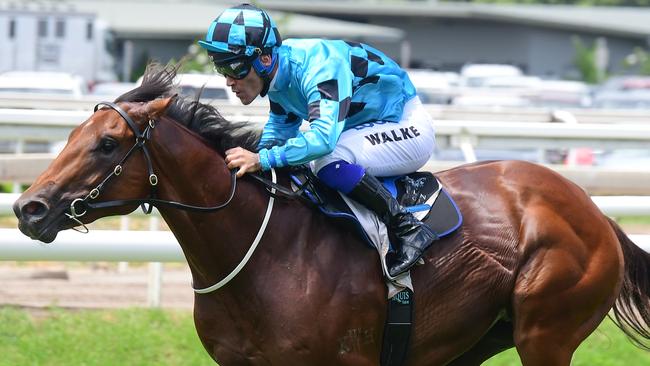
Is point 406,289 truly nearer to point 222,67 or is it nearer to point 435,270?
point 435,270

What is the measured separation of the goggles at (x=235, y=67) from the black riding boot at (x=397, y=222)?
0.62 meters

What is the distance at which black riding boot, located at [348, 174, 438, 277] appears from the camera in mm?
4430

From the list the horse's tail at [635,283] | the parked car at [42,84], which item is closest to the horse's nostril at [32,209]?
the horse's tail at [635,283]

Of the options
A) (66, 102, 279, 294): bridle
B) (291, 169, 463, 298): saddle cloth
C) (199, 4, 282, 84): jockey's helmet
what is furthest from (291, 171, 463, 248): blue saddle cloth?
(199, 4, 282, 84): jockey's helmet

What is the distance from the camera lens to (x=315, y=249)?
4391 mm

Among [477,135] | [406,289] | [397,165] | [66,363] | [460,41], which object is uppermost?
[397,165]

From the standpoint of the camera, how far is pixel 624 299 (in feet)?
17.0

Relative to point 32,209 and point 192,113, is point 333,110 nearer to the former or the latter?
point 192,113

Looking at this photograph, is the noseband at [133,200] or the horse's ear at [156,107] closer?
the noseband at [133,200]

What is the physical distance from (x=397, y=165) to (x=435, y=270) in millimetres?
460

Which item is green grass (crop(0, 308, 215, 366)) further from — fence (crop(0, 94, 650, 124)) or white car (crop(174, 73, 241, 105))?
white car (crop(174, 73, 241, 105))

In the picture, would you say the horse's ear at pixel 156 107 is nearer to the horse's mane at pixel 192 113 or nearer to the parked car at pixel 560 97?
the horse's mane at pixel 192 113

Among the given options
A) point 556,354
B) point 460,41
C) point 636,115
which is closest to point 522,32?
point 460,41

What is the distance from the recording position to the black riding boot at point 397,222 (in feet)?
14.5
